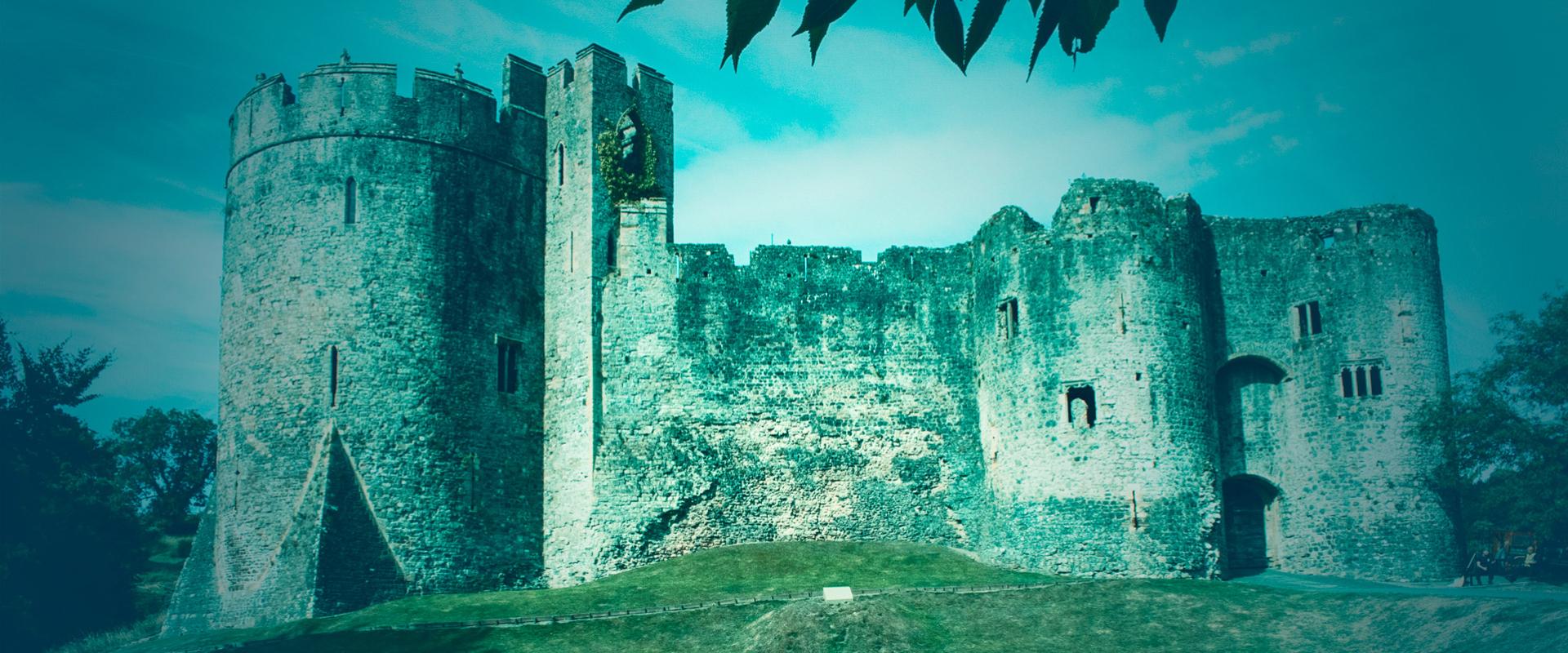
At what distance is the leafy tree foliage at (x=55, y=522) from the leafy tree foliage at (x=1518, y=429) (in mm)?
33464

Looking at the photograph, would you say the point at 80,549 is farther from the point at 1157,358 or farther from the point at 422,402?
the point at 1157,358

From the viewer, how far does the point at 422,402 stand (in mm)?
32312

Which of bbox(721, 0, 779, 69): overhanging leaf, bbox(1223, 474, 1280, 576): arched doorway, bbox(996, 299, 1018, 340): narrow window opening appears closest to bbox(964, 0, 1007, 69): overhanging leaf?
bbox(721, 0, 779, 69): overhanging leaf

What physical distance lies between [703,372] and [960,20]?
98.9 ft

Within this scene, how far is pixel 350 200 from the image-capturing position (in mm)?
32938

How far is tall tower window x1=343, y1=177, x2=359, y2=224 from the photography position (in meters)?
32.8

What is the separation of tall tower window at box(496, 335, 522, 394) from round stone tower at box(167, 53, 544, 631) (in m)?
0.05

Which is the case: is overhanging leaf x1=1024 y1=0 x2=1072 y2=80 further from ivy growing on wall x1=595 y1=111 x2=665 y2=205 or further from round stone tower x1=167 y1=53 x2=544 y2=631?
ivy growing on wall x1=595 y1=111 x2=665 y2=205

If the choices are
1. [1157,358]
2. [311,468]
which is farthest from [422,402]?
[1157,358]

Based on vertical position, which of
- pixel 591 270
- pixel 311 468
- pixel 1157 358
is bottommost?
pixel 311 468

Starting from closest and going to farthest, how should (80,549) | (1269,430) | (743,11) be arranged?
1. (743,11)
2. (1269,430)
3. (80,549)

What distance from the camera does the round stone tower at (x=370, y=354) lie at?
31.4 meters

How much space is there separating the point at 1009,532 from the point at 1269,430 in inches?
284

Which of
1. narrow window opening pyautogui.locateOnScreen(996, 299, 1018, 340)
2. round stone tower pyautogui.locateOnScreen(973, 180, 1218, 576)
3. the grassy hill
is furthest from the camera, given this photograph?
narrow window opening pyautogui.locateOnScreen(996, 299, 1018, 340)
